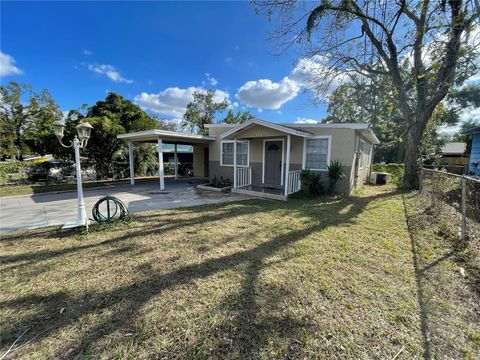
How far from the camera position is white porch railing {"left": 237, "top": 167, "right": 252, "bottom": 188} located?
31.3ft

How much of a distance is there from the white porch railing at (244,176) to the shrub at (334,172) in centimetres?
357

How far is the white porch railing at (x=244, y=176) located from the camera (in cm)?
953

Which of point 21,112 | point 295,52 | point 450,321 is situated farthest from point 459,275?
point 21,112

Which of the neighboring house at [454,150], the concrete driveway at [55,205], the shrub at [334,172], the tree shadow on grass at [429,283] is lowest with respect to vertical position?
the tree shadow on grass at [429,283]

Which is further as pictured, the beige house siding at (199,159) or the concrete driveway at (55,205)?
the beige house siding at (199,159)

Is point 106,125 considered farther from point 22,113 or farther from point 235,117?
point 235,117

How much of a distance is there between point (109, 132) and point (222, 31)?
27.1 ft

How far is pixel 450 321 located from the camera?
2.07 m

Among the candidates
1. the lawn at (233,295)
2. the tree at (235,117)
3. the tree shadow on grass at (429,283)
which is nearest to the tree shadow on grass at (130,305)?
the lawn at (233,295)

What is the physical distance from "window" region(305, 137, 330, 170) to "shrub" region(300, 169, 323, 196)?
573mm

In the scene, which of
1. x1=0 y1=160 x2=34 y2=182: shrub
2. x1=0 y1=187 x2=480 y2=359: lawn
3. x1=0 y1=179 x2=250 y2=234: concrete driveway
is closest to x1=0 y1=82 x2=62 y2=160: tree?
x1=0 y1=160 x2=34 y2=182: shrub

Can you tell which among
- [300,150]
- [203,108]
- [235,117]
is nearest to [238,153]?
[300,150]

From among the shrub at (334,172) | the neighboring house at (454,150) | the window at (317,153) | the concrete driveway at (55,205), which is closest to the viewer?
the concrete driveway at (55,205)

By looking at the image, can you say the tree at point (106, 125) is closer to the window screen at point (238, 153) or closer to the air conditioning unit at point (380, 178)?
the window screen at point (238, 153)
